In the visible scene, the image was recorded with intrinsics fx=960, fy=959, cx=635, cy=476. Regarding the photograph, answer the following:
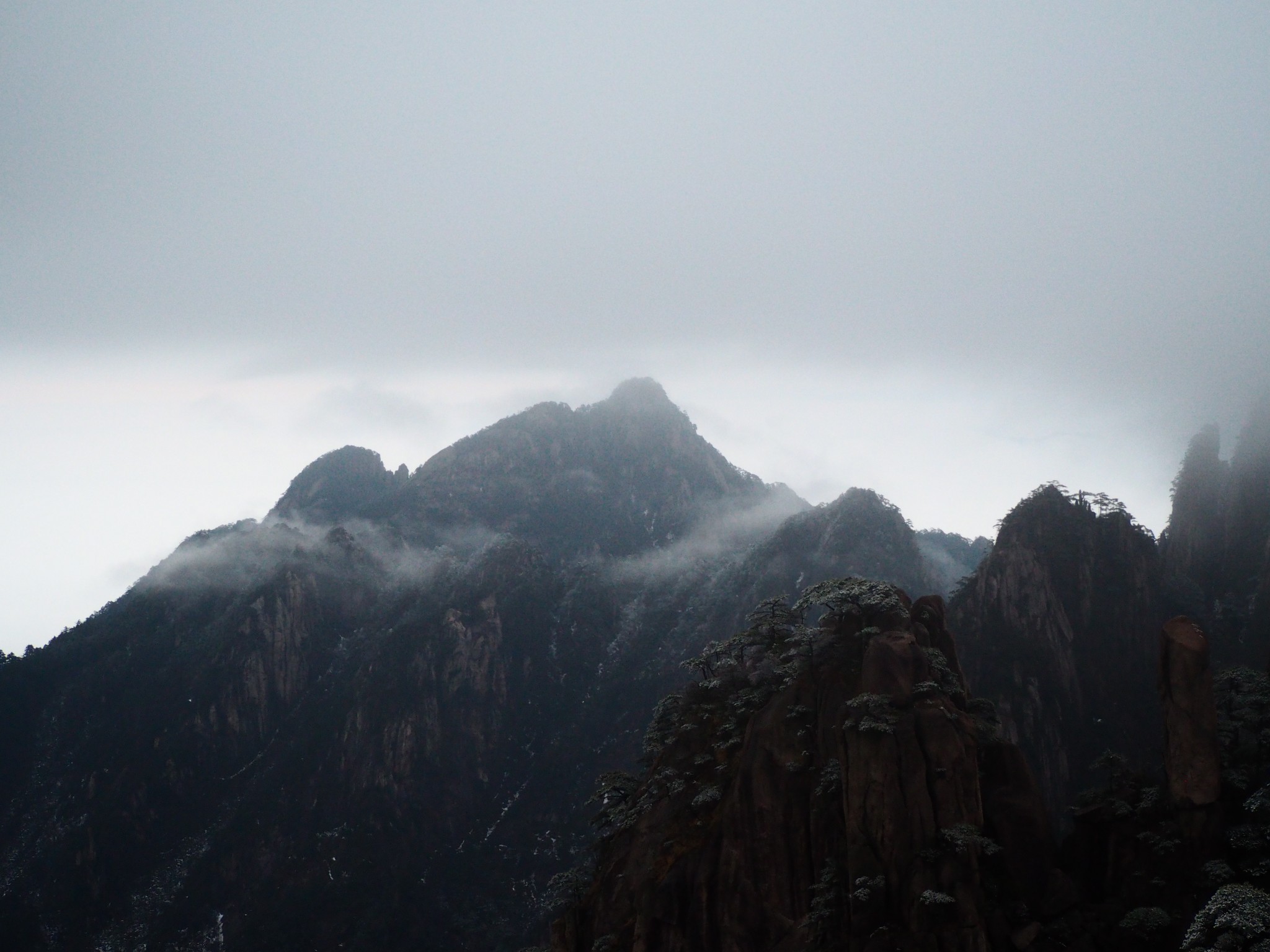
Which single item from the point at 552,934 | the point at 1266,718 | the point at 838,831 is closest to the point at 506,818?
the point at 552,934

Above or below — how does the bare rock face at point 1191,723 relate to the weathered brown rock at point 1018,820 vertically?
above

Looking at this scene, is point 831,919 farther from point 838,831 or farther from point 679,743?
point 679,743

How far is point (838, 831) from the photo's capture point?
62.9m

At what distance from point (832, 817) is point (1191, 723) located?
2256 cm

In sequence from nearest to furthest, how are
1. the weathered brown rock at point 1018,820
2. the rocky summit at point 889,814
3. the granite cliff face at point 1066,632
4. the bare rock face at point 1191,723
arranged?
the rocky summit at point 889,814
the bare rock face at point 1191,723
the weathered brown rock at point 1018,820
the granite cliff face at point 1066,632

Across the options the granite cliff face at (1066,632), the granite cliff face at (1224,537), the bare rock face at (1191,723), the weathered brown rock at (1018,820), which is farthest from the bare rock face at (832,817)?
the granite cliff face at (1224,537)

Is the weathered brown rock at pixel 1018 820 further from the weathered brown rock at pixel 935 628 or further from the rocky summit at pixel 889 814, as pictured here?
the weathered brown rock at pixel 935 628

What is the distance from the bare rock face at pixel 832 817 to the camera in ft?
183

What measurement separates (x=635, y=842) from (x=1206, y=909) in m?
40.4

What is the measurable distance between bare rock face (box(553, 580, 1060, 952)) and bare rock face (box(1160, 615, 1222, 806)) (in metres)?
8.88

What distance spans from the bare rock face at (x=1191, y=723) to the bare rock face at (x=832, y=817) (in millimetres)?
8876

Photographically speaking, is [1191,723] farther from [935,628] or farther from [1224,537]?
[1224,537]

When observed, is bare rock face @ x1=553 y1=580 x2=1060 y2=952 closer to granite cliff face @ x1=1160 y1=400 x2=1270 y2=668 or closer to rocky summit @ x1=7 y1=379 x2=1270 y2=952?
rocky summit @ x1=7 y1=379 x2=1270 y2=952

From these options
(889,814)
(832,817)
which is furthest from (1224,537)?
(889,814)
